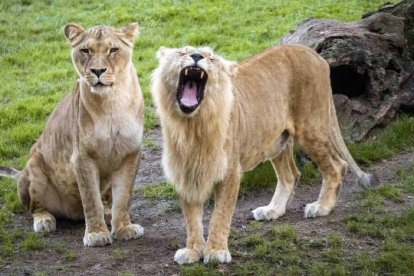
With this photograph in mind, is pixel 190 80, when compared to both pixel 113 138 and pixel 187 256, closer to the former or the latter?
pixel 113 138

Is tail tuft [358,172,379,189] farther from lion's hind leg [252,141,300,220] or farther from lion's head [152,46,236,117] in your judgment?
lion's head [152,46,236,117]

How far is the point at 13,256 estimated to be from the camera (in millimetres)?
6152

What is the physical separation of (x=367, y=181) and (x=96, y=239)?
2.54m

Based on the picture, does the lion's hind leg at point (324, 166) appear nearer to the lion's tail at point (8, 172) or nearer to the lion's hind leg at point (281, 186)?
the lion's hind leg at point (281, 186)

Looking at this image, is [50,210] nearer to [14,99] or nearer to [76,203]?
[76,203]

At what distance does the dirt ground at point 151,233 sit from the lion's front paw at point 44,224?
82 millimetres

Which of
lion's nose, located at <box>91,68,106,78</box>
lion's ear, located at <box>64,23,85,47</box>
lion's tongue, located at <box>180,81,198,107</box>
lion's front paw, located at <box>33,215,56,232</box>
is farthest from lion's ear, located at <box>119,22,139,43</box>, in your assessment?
lion's front paw, located at <box>33,215,56,232</box>

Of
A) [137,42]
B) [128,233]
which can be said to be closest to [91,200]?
[128,233]

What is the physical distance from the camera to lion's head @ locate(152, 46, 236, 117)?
5.30m

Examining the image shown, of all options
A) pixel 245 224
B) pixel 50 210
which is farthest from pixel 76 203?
pixel 245 224

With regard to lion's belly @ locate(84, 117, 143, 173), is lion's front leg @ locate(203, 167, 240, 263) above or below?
below

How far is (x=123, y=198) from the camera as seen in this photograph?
20.9 ft

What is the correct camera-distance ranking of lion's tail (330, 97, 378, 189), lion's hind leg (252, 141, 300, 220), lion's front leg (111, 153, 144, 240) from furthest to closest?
1. lion's tail (330, 97, 378, 189)
2. lion's hind leg (252, 141, 300, 220)
3. lion's front leg (111, 153, 144, 240)

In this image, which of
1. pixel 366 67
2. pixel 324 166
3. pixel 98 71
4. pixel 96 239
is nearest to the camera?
pixel 98 71
